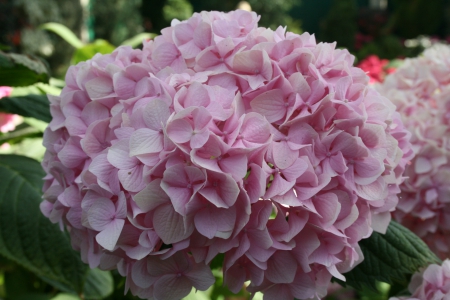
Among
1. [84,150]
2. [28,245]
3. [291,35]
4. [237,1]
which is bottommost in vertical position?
[237,1]

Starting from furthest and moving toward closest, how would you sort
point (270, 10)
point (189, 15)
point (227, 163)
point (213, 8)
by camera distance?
point (213, 8) → point (270, 10) → point (189, 15) → point (227, 163)

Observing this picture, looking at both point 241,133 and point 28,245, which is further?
point 28,245

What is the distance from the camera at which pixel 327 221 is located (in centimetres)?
54

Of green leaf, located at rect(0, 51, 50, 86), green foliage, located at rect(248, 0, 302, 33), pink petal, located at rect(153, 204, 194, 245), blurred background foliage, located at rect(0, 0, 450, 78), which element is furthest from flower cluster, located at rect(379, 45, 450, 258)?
green foliage, located at rect(248, 0, 302, 33)

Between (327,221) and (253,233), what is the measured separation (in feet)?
0.28

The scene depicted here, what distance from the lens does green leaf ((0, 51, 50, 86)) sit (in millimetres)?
810

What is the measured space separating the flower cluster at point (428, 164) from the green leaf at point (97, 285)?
574 millimetres

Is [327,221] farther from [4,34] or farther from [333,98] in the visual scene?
[4,34]

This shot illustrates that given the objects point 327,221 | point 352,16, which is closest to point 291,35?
point 327,221

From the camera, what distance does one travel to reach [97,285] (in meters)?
0.90

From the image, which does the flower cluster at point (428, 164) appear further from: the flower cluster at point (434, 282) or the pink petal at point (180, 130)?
the pink petal at point (180, 130)

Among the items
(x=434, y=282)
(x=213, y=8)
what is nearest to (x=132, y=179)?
(x=434, y=282)

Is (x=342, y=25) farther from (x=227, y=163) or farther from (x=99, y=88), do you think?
(x=227, y=163)

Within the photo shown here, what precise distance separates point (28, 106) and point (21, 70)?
0.11 meters
